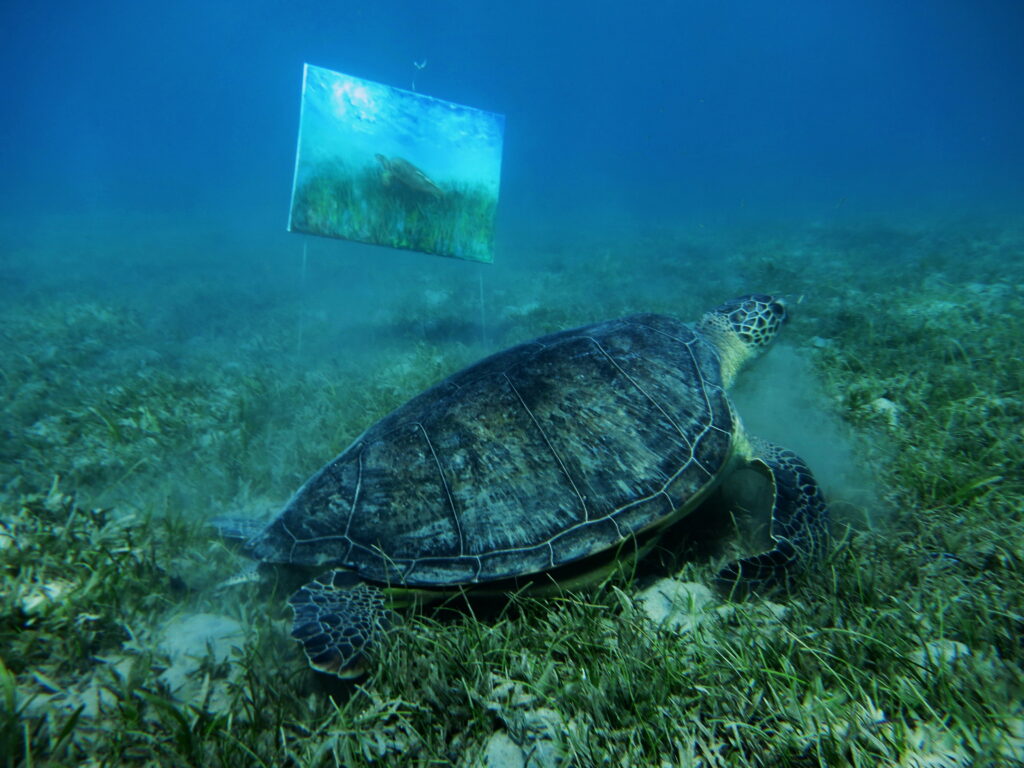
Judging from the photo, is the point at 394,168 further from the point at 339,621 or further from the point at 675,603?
the point at 675,603

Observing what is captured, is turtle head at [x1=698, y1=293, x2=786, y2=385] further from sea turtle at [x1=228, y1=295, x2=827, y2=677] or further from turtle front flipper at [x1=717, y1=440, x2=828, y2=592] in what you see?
turtle front flipper at [x1=717, y1=440, x2=828, y2=592]

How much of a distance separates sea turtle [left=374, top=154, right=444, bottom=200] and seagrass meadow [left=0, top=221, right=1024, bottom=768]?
3.73 meters

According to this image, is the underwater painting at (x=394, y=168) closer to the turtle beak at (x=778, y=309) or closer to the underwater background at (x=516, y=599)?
the underwater background at (x=516, y=599)

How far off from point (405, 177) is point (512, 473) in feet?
21.3

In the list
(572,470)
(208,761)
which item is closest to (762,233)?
(572,470)

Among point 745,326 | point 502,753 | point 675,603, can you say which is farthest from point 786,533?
point 745,326

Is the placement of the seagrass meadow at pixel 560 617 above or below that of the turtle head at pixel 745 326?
below

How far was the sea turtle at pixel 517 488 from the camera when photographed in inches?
91.7

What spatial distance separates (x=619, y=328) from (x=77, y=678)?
12.2 ft

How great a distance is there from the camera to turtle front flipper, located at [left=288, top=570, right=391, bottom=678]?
2.00m

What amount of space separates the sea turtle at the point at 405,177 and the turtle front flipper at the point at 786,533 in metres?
6.68

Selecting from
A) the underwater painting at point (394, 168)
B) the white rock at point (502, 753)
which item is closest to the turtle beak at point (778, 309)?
the white rock at point (502, 753)

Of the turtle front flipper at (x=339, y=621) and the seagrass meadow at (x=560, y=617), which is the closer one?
the seagrass meadow at (x=560, y=617)

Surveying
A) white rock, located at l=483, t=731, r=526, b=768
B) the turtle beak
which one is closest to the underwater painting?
the turtle beak
